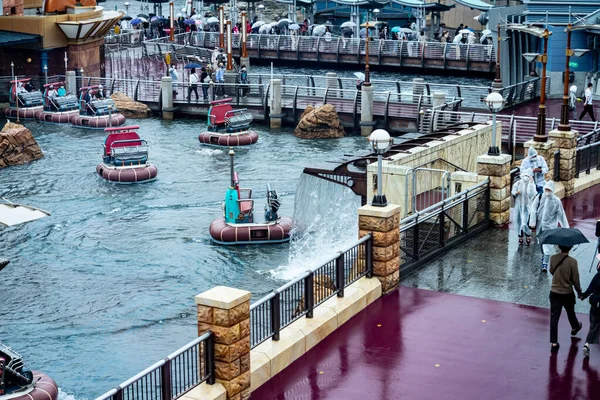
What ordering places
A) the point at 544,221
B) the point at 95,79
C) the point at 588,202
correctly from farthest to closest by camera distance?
the point at 95,79
the point at 588,202
the point at 544,221

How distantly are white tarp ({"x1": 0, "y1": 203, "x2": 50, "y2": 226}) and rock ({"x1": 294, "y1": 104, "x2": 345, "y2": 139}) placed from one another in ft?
95.7

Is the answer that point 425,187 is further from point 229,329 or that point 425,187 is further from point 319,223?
point 229,329

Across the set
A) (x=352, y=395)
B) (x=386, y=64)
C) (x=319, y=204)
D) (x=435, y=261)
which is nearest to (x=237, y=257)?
(x=319, y=204)

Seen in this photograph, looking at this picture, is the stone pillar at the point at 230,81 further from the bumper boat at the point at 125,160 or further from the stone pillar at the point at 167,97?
the bumper boat at the point at 125,160

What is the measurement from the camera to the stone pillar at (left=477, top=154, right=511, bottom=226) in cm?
2409

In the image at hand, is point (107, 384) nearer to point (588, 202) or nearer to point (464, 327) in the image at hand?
point (464, 327)

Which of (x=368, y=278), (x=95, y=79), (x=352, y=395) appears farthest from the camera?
(x=95, y=79)

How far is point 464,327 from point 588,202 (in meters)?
11.1

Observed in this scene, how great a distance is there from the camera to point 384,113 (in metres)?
53.1

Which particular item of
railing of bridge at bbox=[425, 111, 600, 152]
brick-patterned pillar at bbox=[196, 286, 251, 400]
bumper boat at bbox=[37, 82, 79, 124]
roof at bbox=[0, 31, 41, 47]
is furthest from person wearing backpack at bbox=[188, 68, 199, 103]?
brick-patterned pillar at bbox=[196, 286, 251, 400]

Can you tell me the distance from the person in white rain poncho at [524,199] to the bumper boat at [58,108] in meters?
38.5

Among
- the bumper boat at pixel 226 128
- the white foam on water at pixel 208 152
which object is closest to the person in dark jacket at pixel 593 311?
the white foam on water at pixel 208 152

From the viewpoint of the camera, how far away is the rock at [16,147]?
47.6 meters

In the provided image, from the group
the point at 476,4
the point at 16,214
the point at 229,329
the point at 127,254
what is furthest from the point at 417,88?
the point at 229,329
